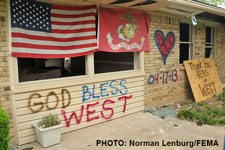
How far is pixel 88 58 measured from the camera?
4.24 meters

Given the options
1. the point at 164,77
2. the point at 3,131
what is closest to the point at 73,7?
the point at 3,131

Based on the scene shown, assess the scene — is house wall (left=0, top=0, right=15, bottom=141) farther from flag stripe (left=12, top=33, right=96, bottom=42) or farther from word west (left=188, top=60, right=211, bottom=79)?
word west (left=188, top=60, right=211, bottom=79)

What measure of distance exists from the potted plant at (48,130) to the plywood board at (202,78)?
190 inches

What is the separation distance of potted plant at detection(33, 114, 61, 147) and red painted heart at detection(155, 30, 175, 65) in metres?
3.70

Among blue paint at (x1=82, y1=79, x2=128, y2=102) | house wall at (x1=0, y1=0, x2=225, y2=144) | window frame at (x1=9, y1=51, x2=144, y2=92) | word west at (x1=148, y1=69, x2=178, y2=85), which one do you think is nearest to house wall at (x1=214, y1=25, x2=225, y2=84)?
house wall at (x1=0, y1=0, x2=225, y2=144)

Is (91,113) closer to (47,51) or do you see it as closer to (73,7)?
(47,51)

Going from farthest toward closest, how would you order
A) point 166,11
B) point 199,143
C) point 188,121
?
point 166,11, point 188,121, point 199,143

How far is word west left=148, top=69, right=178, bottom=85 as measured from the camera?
5.63 meters

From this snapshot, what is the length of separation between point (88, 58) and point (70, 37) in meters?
0.61

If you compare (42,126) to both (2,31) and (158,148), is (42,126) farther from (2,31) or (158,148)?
(158,148)

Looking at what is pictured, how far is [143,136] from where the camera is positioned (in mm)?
3840

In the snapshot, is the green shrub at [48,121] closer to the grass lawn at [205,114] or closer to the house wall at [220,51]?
the grass lawn at [205,114]

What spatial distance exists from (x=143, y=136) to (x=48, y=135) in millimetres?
1814

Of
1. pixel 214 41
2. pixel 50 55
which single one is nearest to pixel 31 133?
pixel 50 55
